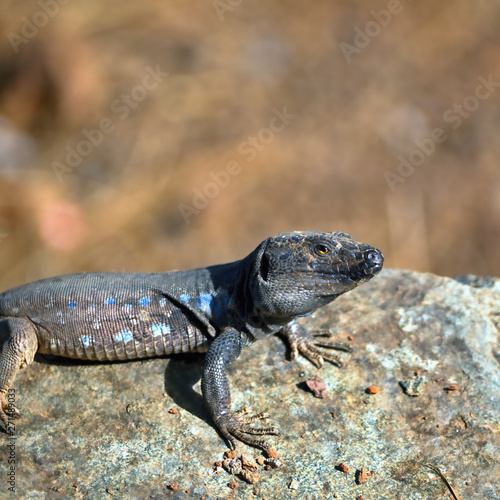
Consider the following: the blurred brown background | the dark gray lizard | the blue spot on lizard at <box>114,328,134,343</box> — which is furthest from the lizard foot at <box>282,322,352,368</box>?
the blurred brown background

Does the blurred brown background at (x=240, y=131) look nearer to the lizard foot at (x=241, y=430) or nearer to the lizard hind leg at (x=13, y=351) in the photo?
the lizard hind leg at (x=13, y=351)

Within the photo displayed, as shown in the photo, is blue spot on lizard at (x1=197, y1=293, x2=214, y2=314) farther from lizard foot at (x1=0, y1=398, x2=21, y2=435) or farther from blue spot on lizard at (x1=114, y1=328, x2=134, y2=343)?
lizard foot at (x1=0, y1=398, x2=21, y2=435)

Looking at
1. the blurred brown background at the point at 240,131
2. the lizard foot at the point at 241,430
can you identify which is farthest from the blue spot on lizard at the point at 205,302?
the blurred brown background at the point at 240,131

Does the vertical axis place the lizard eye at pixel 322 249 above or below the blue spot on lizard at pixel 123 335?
above

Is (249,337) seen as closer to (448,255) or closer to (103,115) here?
(448,255)

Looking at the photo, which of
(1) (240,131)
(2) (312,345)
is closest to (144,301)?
(2) (312,345)

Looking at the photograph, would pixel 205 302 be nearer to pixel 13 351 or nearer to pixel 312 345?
pixel 312 345
